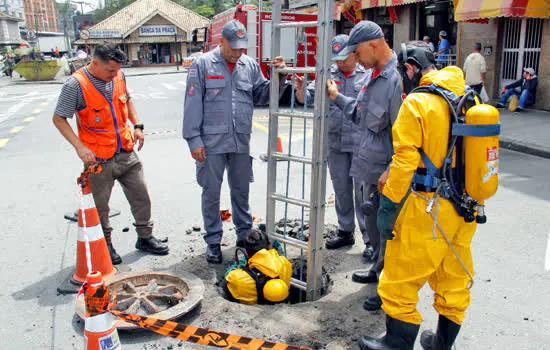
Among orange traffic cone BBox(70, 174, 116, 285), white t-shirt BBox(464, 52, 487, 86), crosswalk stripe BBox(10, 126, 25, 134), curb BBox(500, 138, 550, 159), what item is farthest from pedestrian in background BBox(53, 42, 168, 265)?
white t-shirt BBox(464, 52, 487, 86)

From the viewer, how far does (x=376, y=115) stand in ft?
11.8

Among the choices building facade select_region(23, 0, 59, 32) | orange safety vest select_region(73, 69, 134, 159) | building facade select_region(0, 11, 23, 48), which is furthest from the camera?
building facade select_region(23, 0, 59, 32)

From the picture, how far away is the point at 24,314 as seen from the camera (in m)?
3.63

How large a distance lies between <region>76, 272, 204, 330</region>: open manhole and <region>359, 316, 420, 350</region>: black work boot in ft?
4.56

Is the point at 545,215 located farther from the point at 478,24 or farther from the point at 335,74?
the point at 478,24

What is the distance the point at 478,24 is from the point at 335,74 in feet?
41.4

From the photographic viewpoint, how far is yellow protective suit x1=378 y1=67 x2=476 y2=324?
2539 mm

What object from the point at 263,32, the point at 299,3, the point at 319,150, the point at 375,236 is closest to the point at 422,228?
the point at 319,150

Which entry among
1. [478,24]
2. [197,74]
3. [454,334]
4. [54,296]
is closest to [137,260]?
[54,296]

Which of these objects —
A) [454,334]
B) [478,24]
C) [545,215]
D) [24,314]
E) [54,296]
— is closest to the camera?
[454,334]

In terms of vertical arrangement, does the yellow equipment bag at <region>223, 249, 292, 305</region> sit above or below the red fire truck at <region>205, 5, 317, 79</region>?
below

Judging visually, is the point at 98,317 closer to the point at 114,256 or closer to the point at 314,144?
the point at 314,144

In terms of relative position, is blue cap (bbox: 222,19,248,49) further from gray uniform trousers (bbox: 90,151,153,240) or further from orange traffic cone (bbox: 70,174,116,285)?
orange traffic cone (bbox: 70,174,116,285)

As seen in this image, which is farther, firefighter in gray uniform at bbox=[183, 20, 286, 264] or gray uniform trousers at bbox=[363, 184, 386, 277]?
firefighter in gray uniform at bbox=[183, 20, 286, 264]
